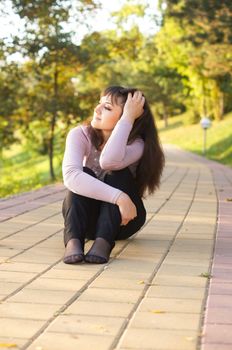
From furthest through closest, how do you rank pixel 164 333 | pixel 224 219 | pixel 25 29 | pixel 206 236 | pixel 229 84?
pixel 229 84, pixel 25 29, pixel 224 219, pixel 206 236, pixel 164 333

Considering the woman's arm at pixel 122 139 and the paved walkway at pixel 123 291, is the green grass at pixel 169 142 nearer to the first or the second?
the paved walkway at pixel 123 291

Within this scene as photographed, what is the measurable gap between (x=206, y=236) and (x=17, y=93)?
1401 centimetres

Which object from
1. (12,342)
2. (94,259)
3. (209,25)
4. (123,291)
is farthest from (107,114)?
(209,25)

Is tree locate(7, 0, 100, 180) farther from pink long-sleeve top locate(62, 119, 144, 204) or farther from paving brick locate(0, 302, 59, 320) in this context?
paving brick locate(0, 302, 59, 320)

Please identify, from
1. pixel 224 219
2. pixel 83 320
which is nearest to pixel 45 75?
pixel 224 219

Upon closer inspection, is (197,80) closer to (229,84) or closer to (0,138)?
(229,84)

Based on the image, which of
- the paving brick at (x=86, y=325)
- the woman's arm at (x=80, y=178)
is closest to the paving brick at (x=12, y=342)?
the paving brick at (x=86, y=325)

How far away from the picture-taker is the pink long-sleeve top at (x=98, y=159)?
5.36 m

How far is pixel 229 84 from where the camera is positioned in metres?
51.4

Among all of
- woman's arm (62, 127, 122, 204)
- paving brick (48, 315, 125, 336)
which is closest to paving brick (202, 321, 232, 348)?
paving brick (48, 315, 125, 336)

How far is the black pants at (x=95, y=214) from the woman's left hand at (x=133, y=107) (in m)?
0.42

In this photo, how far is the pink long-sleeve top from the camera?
5355mm

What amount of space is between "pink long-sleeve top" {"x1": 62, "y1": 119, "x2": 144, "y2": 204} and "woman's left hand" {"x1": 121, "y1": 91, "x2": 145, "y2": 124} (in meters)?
0.05

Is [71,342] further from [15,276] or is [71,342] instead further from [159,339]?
[15,276]
